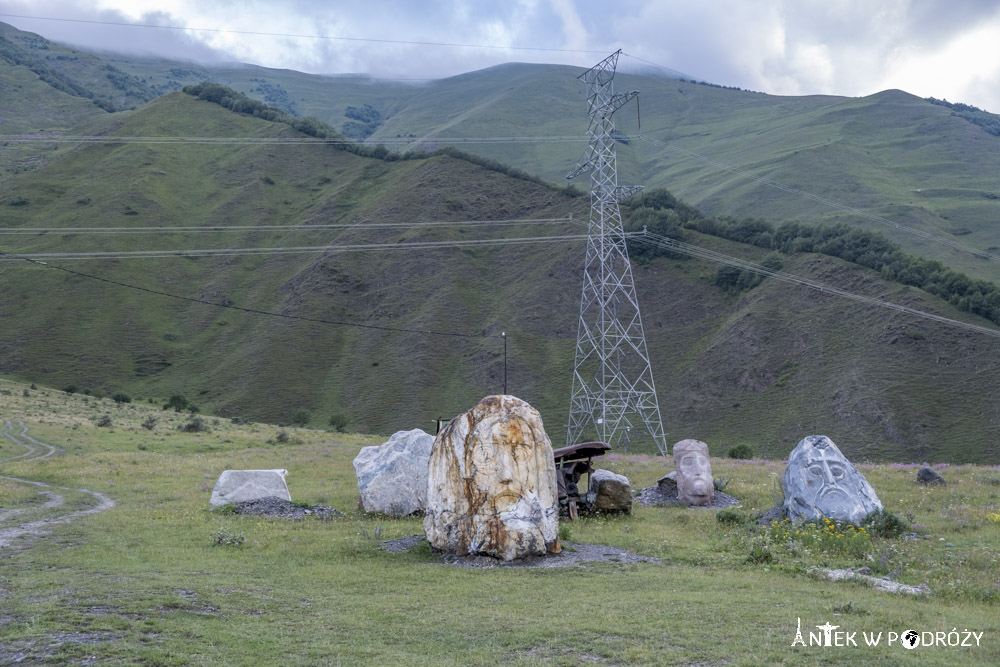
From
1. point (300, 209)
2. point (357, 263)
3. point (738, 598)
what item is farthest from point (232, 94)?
point (738, 598)

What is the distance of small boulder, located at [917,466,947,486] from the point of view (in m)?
28.4

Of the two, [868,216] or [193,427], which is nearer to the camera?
[193,427]

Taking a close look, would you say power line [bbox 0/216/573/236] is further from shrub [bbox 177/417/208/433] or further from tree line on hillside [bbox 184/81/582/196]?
shrub [bbox 177/417/208/433]

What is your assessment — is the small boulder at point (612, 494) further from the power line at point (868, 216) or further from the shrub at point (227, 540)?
the power line at point (868, 216)

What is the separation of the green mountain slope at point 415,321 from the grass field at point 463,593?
48683mm

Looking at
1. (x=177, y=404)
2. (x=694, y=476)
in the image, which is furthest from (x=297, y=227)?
(x=694, y=476)

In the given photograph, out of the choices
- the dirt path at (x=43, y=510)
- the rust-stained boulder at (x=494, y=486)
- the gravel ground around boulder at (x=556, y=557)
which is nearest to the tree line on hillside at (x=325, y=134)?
the dirt path at (x=43, y=510)

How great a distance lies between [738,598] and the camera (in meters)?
13.5

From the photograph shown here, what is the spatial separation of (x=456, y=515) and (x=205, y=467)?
21.5m

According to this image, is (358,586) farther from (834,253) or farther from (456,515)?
(834,253)

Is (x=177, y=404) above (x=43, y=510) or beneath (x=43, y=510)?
above

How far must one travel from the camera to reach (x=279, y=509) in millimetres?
24547

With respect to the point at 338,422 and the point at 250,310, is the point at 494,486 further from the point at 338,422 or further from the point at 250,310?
the point at 250,310

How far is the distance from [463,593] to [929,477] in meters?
21.5
